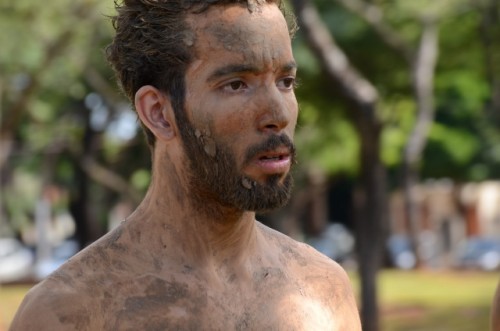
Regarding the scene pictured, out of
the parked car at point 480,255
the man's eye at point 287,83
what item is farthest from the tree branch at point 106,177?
the man's eye at point 287,83

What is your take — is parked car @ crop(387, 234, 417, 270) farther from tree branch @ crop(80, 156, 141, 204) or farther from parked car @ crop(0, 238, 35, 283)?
tree branch @ crop(80, 156, 141, 204)

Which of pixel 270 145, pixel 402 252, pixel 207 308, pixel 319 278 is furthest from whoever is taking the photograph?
pixel 402 252

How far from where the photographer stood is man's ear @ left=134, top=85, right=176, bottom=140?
11.1 ft

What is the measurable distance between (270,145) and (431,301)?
2136cm

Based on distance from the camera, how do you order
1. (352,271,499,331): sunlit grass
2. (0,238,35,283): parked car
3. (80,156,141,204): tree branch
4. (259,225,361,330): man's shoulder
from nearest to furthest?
1. (259,225,361,330): man's shoulder
2. (352,271,499,331): sunlit grass
3. (80,156,141,204): tree branch
4. (0,238,35,283): parked car

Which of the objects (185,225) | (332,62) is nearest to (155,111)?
(185,225)

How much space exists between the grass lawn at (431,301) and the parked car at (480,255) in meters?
10.7

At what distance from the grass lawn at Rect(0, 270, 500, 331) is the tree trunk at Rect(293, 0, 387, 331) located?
467 centimetres

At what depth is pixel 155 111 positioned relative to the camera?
3.38m

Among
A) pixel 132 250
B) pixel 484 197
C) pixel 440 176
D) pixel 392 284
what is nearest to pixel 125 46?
pixel 132 250

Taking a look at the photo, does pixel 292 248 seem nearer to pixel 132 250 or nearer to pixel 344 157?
pixel 132 250

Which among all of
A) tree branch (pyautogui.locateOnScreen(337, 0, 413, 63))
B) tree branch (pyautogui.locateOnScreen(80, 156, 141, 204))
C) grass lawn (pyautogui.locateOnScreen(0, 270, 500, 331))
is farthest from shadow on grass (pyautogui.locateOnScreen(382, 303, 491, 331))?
tree branch (pyautogui.locateOnScreen(80, 156, 141, 204))

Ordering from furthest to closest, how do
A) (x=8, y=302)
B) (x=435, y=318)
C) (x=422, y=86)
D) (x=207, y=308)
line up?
1. (x=422, y=86)
2. (x=8, y=302)
3. (x=435, y=318)
4. (x=207, y=308)

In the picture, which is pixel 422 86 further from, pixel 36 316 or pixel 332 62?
pixel 36 316
